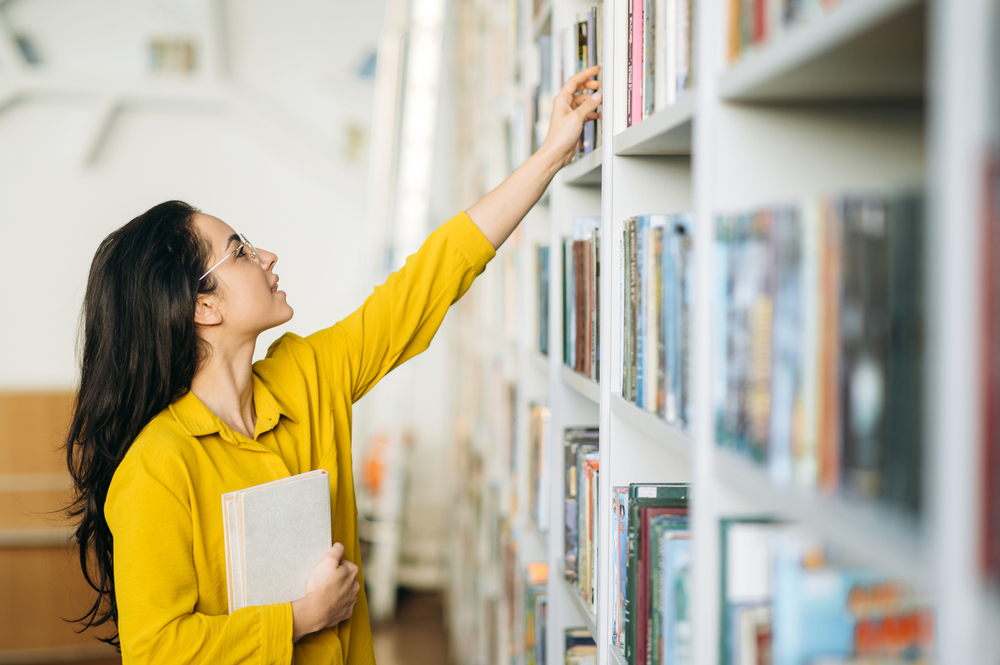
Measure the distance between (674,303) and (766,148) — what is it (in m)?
0.21

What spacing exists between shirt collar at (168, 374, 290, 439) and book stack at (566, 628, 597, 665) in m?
0.66

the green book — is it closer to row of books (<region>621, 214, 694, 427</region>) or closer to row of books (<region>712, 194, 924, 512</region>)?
row of books (<region>621, 214, 694, 427</region>)

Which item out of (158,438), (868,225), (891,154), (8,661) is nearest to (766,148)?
(891,154)

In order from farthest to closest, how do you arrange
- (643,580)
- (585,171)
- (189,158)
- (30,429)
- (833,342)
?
(189,158), (30,429), (585,171), (643,580), (833,342)

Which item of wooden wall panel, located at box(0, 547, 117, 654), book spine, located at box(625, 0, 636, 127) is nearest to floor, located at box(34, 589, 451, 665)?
wooden wall panel, located at box(0, 547, 117, 654)

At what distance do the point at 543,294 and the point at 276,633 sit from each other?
2.89ft

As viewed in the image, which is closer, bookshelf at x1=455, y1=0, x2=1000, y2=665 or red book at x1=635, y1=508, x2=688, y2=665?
bookshelf at x1=455, y1=0, x2=1000, y2=665

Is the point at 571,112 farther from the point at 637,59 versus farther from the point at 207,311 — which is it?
the point at 207,311

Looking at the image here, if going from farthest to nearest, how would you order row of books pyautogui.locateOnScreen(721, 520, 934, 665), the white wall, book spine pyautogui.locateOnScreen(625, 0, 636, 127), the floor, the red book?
the white wall, the floor, book spine pyautogui.locateOnScreen(625, 0, 636, 127), the red book, row of books pyautogui.locateOnScreen(721, 520, 934, 665)

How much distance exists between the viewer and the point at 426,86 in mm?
3197

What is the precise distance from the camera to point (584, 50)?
135 centimetres

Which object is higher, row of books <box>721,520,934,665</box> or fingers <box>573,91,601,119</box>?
fingers <box>573,91,601,119</box>

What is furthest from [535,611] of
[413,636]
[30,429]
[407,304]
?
[30,429]

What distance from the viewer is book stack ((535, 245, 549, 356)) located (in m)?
1.66
